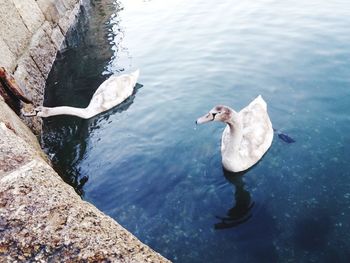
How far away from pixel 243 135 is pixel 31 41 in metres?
9.54

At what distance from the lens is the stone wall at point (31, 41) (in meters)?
11.9

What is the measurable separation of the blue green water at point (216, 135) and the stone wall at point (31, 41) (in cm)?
58

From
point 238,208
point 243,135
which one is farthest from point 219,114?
point 238,208

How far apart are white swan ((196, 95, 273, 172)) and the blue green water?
277 millimetres

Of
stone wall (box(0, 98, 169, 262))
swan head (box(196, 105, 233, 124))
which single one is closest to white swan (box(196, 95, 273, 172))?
swan head (box(196, 105, 233, 124))

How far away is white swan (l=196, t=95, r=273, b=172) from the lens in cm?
774

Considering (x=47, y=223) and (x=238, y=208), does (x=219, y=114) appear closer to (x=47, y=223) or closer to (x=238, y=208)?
(x=238, y=208)

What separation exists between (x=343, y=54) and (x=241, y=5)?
8.01 m

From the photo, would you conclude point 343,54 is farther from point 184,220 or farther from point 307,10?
point 184,220

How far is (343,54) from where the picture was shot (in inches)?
487

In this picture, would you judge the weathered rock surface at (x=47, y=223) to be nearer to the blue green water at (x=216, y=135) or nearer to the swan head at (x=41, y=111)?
the blue green water at (x=216, y=135)

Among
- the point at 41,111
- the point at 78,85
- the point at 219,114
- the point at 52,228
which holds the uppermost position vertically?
the point at 52,228

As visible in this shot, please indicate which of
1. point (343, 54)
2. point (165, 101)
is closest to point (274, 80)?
point (343, 54)

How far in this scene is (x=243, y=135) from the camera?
8.77 meters
